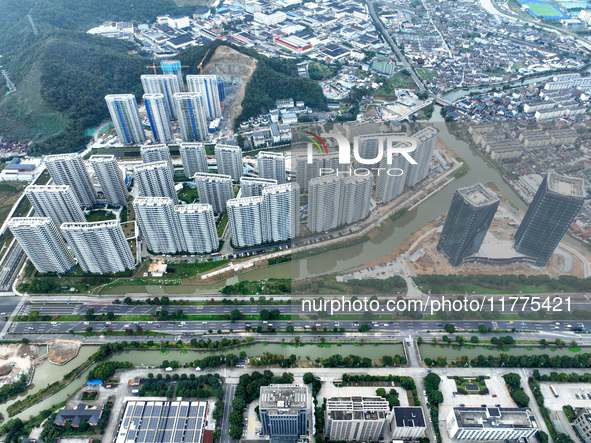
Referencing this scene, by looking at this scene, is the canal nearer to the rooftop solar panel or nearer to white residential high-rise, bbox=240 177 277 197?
the rooftop solar panel

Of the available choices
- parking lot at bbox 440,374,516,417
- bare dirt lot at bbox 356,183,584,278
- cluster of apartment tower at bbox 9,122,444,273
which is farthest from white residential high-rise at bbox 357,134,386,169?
parking lot at bbox 440,374,516,417

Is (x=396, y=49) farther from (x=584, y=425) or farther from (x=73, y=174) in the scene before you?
(x=584, y=425)

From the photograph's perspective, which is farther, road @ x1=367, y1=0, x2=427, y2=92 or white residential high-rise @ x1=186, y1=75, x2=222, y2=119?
road @ x1=367, y1=0, x2=427, y2=92

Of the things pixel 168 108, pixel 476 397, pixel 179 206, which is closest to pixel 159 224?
pixel 179 206

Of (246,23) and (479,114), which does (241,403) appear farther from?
(246,23)

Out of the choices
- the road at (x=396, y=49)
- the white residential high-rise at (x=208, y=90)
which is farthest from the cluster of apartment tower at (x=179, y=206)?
the road at (x=396, y=49)

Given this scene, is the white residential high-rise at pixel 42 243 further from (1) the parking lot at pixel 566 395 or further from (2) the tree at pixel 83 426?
(1) the parking lot at pixel 566 395
